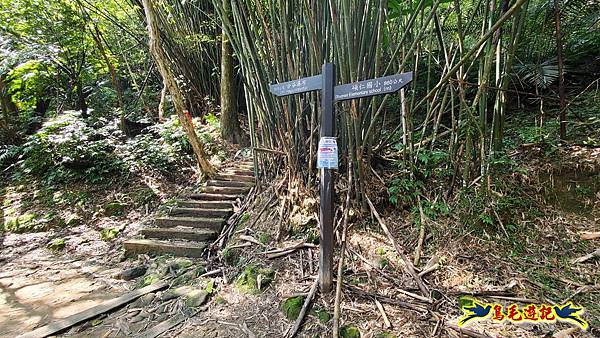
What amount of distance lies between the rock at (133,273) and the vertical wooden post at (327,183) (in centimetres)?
190

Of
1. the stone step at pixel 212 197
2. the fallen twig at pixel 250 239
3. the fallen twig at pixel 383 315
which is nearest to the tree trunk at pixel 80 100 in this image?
the stone step at pixel 212 197

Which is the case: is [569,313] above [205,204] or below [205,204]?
below

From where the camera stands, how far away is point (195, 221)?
3432mm

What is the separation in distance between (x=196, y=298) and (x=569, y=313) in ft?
7.50

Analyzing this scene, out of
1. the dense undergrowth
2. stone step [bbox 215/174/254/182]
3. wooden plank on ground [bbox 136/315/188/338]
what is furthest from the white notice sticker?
the dense undergrowth

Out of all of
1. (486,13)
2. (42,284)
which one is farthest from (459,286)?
(42,284)

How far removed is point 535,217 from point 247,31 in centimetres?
277

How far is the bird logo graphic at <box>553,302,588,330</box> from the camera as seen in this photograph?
1497 millimetres

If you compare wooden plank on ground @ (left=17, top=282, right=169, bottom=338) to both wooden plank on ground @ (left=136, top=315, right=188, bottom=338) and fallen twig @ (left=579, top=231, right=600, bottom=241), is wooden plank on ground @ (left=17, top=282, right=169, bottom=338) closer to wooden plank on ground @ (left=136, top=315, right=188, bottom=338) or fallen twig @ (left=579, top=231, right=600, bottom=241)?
wooden plank on ground @ (left=136, top=315, right=188, bottom=338)

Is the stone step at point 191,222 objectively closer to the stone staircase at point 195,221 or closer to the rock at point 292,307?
the stone staircase at point 195,221

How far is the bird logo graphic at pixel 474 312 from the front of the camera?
63.5 inches

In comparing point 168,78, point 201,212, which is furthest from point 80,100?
point 201,212

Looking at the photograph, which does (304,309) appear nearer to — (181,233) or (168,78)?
(181,233)

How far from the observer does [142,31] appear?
596cm
